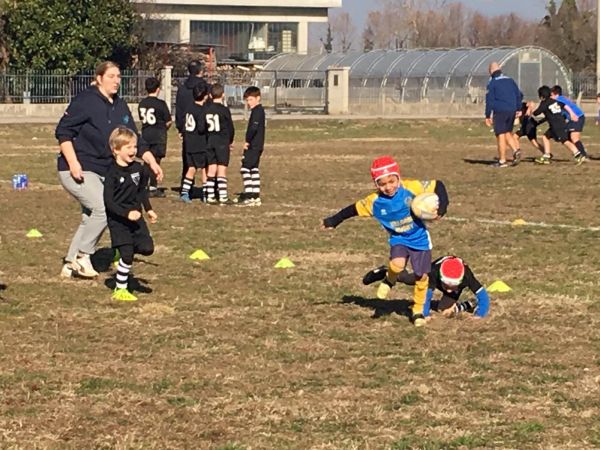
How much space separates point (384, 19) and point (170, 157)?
10945 cm

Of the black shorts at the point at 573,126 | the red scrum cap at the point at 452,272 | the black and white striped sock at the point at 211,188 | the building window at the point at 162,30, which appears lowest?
the black and white striped sock at the point at 211,188

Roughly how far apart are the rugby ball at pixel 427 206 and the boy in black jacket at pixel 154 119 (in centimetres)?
1024

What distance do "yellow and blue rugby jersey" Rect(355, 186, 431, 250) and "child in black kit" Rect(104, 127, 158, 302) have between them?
2051 mm

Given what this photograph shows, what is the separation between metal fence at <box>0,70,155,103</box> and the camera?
52250 mm

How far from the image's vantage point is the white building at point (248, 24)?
107 meters

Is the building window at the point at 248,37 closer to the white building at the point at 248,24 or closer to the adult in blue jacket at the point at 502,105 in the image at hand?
the white building at the point at 248,24

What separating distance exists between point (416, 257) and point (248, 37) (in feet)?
333

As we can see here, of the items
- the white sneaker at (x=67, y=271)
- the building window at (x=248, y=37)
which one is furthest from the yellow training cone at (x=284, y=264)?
the building window at (x=248, y=37)

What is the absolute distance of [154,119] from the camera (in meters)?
19.4

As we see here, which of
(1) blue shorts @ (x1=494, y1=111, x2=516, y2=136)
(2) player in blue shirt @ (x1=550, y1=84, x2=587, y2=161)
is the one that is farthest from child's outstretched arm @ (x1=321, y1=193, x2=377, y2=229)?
(2) player in blue shirt @ (x1=550, y1=84, x2=587, y2=161)

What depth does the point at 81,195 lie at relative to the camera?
11.6m

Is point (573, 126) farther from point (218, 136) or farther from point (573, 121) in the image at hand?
point (218, 136)

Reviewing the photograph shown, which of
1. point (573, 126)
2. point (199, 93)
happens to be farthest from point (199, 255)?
point (573, 126)

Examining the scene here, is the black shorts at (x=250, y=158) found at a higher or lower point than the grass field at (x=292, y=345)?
higher
